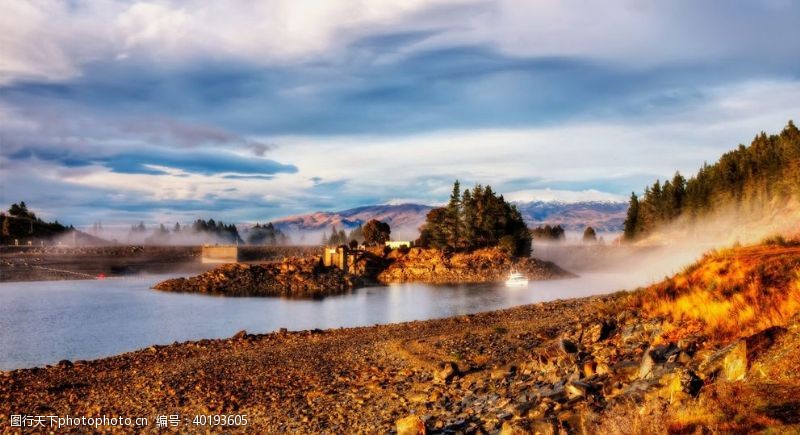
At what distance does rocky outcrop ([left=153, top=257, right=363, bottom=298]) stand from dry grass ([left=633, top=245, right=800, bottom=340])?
209 ft

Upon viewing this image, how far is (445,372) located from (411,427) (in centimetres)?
621

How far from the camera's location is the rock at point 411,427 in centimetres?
1476

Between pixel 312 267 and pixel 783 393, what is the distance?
3755 inches

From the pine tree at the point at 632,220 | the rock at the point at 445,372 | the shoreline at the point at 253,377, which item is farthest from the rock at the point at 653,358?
the pine tree at the point at 632,220

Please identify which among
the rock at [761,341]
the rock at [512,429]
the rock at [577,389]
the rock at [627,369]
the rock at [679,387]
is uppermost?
the rock at [761,341]

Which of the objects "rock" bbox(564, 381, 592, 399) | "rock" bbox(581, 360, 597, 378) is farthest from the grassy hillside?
"rock" bbox(581, 360, 597, 378)

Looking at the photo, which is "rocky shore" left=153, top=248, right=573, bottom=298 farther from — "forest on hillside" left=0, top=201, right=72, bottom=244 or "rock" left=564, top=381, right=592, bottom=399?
"forest on hillside" left=0, top=201, right=72, bottom=244

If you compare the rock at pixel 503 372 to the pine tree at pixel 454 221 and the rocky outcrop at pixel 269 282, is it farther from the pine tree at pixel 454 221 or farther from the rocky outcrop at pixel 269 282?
the pine tree at pixel 454 221

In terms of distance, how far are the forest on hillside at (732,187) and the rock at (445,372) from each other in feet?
321

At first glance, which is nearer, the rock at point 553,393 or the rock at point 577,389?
the rock at point 577,389

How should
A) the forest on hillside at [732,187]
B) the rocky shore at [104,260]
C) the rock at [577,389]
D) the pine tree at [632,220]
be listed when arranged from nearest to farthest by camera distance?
the rock at [577,389] < the forest on hillside at [732,187] < the rocky shore at [104,260] < the pine tree at [632,220]

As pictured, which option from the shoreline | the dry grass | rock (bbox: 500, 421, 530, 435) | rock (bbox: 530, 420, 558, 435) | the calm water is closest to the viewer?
rock (bbox: 530, 420, 558, 435)

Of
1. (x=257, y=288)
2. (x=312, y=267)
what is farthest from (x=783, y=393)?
(x=312, y=267)

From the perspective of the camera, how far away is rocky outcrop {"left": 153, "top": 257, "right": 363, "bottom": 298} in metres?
89.2
